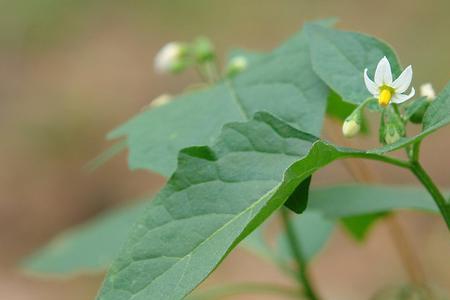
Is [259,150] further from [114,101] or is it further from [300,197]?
[114,101]

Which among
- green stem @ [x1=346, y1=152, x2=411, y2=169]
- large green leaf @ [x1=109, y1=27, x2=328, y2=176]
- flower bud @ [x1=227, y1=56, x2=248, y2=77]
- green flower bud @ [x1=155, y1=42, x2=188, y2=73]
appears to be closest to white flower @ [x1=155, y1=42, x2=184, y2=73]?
green flower bud @ [x1=155, y1=42, x2=188, y2=73]

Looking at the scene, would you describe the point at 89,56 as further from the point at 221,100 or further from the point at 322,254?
the point at 221,100

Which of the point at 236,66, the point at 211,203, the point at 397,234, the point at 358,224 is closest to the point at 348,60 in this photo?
the point at 211,203

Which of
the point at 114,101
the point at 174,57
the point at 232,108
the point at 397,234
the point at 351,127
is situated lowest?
the point at 397,234

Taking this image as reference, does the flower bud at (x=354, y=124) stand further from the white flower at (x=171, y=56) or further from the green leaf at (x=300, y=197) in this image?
the white flower at (x=171, y=56)

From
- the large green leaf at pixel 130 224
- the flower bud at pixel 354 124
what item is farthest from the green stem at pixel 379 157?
the large green leaf at pixel 130 224

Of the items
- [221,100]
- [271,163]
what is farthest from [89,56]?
[271,163]
